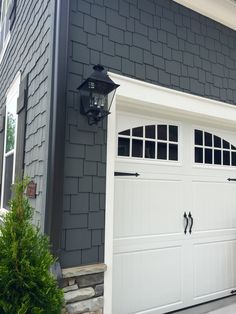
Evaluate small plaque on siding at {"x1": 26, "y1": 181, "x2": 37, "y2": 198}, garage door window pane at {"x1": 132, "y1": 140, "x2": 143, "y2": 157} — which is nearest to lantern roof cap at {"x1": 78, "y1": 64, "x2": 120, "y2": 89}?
garage door window pane at {"x1": 132, "y1": 140, "x2": 143, "y2": 157}

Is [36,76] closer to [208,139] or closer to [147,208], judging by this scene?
[147,208]

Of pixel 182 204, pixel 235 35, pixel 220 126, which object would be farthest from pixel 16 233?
pixel 235 35

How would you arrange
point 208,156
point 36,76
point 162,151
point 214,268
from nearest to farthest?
point 36,76, point 162,151, point 214,268, point 208,156

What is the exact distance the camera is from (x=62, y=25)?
2.50 metres

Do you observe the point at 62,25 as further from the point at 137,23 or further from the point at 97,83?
the point at 137,23

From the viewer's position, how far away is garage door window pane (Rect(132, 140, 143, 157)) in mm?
3156

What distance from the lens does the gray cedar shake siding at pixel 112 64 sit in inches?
98.7

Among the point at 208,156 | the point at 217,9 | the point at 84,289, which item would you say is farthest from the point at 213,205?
the point at 217,9

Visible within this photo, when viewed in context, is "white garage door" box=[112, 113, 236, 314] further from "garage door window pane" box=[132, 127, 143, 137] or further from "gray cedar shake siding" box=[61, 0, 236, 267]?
"gray cedar shake siding" box=[61, 0, 236, 267]

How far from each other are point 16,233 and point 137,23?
7.63ft

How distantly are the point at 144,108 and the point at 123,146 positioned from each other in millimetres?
461

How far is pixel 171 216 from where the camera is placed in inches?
132

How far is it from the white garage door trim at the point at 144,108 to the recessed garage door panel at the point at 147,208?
307 millimetres

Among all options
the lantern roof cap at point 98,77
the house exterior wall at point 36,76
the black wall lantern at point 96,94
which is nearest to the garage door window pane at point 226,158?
the black wall lantern at point 96,94
